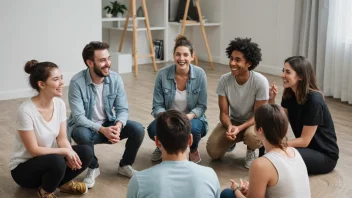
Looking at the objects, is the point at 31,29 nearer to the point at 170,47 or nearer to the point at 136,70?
the point at 136,70

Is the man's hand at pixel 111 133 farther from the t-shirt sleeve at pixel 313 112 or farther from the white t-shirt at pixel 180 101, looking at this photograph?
the t-shirt sleeve at pixel 313 112

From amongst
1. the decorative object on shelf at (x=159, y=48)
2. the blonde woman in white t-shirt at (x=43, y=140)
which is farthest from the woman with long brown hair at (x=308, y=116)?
the decorative object on shelf at (x=159, y=48)

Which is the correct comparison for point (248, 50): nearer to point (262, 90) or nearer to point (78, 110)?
point (262, 90)

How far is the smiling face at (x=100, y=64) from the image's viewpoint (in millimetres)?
3121

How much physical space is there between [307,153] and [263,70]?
392 cm

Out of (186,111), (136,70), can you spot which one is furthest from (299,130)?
(136,70)

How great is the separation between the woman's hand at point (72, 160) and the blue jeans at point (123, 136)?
0.28 m

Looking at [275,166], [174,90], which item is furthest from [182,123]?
[174,90]

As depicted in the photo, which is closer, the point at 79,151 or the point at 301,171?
the point at 301,171

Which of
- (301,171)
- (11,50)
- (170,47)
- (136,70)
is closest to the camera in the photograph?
(301,171)

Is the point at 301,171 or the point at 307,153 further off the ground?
the point at 301,171

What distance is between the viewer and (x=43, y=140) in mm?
2752

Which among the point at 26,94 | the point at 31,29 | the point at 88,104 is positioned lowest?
the point at 26,94

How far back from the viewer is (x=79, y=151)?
2.88 meters
